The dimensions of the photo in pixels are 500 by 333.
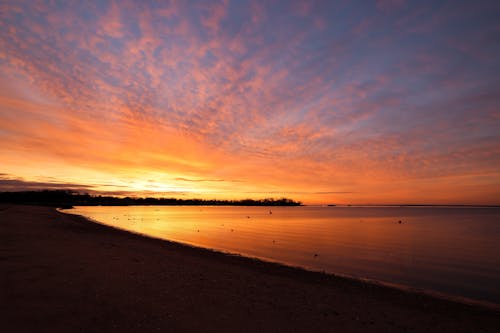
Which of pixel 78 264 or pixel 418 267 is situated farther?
pixel 418 267

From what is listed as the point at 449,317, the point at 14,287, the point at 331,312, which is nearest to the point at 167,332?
the point at 331,312

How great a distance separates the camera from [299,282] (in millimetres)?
14656

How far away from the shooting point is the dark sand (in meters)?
7.97

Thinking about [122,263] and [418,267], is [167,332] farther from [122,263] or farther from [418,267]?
[418,267]

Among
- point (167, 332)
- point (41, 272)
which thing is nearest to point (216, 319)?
point (167, 332)

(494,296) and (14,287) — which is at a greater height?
(14,287)

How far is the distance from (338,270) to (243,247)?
11.8 m

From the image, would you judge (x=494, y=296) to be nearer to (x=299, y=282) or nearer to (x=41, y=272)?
(x=299, y=282)

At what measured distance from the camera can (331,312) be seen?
32.9 ft

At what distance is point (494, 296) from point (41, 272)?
72.9 ft

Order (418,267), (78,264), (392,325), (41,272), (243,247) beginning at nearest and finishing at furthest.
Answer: (392,325), (41,272), (78,264), (418,267), (243,247)

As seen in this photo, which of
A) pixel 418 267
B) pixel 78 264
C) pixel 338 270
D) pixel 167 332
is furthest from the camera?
pixel 418 267

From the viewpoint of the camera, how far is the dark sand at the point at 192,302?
797cm

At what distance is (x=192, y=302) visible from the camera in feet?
32.4
